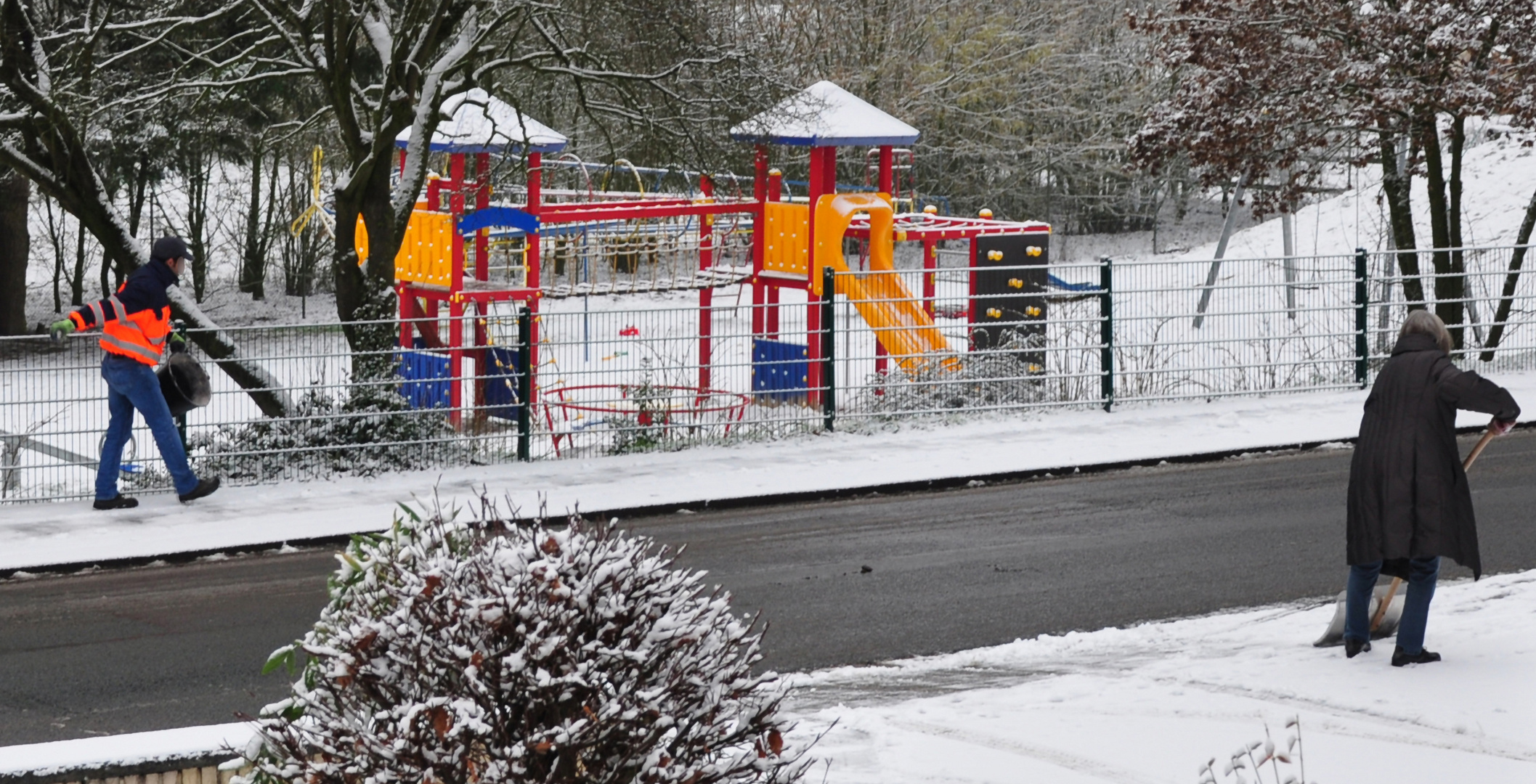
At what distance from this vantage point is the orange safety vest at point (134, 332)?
41.4 ft

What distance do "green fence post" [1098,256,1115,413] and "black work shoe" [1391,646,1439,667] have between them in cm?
858

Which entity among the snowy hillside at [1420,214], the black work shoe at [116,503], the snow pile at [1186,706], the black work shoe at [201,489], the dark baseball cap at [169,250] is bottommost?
the snow pile at [1186,706]

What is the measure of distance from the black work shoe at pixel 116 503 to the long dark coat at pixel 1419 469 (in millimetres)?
9162

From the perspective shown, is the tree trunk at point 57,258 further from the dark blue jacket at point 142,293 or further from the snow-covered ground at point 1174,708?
the snow-covered ground at point 1174,708

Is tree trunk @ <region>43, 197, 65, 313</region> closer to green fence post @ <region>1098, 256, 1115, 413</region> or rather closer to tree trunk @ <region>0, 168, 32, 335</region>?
tree trunk @ <region>0, 168, 32, 335</region>

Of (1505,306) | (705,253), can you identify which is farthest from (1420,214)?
(705,253)

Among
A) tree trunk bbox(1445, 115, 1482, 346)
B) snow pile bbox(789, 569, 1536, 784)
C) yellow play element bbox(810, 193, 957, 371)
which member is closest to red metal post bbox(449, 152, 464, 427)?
yellow play element bbox(810, 193, 957, 371)

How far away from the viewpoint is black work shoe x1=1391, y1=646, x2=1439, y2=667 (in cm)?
817

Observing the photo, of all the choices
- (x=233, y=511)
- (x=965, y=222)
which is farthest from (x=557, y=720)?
(x=965, y=222)

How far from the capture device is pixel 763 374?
18766 millimetres

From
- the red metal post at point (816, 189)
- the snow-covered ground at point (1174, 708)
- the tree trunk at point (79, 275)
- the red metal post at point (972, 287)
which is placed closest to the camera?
the snow-covered ground at point (1174, 708)

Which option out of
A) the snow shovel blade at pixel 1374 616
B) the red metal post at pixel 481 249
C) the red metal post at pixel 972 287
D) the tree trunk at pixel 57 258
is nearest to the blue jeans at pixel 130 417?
the red metal post at pixel 481 249

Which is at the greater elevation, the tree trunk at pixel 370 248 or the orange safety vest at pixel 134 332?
the tree trunk at pixel 370 248

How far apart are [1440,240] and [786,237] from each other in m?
7.97
